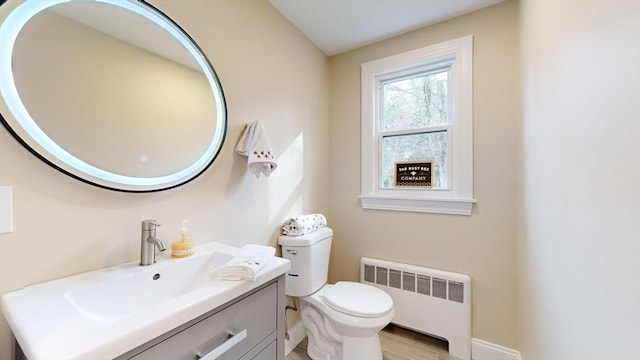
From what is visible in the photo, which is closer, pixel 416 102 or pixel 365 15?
pixel 365 15

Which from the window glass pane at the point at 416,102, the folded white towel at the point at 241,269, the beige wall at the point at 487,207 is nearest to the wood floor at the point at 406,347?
the beige wall at the point at 487,207

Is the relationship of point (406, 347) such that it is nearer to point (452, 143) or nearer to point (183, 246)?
point (452, 143)

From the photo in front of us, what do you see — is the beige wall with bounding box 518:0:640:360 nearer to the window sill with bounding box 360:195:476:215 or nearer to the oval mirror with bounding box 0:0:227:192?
the window sill with bounding box 360:195:476:215

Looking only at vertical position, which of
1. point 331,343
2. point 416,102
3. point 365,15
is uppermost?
point 365,15

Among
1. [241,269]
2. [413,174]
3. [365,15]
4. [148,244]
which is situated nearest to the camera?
[241,269]

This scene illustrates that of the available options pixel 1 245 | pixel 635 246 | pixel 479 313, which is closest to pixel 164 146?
pixel 1 245

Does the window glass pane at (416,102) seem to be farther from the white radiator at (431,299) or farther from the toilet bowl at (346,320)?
the toilet bowl at (346,320)

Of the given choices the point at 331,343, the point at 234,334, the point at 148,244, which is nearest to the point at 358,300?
the point at 331,343

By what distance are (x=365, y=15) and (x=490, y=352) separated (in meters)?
2.37

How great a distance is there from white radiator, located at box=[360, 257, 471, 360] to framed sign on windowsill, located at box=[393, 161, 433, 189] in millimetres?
608

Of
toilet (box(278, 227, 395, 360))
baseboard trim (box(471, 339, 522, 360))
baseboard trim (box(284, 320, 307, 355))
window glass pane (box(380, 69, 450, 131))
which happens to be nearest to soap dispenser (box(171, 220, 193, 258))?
toilet (box(278, 227, 395, 360))

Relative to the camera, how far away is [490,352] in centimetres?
160

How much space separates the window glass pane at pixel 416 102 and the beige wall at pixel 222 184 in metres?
0.55

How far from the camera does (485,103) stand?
1624 mm
